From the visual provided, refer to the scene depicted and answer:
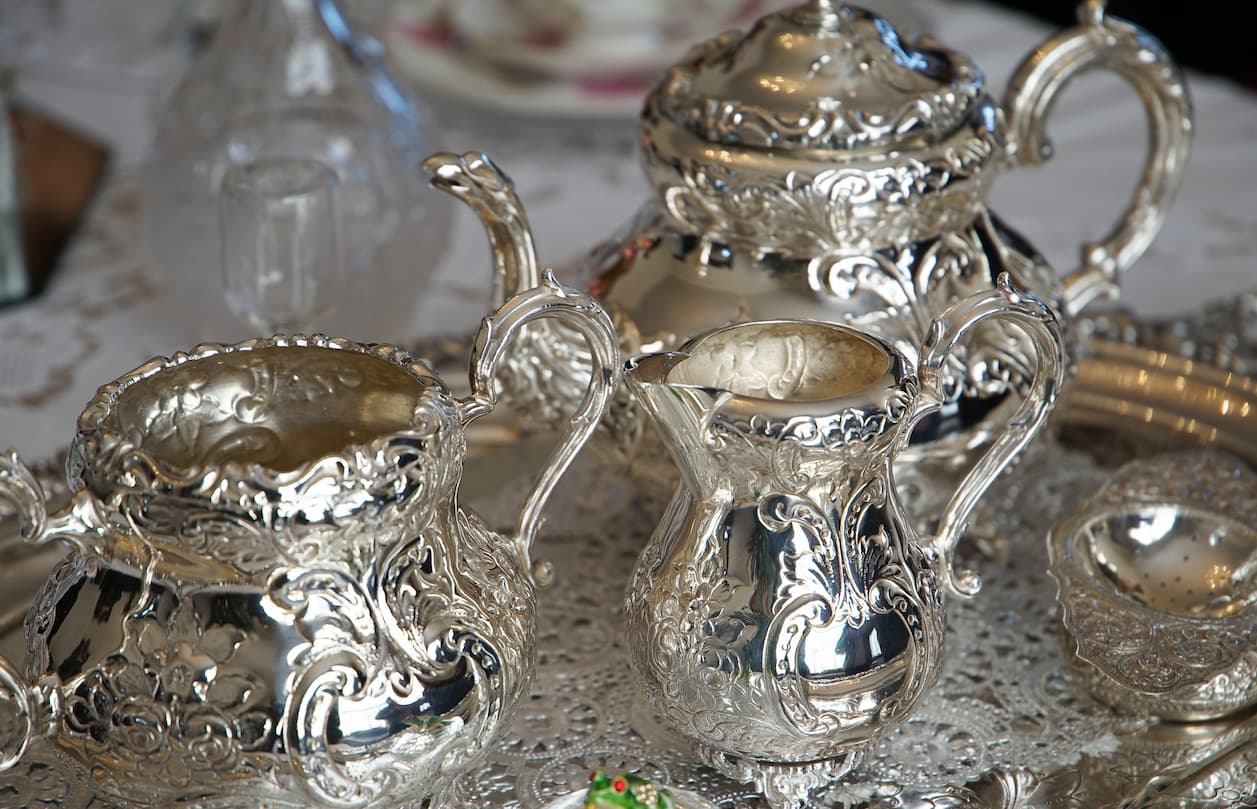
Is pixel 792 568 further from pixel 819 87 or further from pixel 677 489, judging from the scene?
pixel 819 87

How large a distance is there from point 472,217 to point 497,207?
2.37ft

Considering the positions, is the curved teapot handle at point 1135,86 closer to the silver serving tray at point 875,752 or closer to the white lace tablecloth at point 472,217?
the silver serving tray at point 875,752

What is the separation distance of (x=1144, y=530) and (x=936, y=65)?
0.29m

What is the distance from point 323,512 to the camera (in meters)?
0.55

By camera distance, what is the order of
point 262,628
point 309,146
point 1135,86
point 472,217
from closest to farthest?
point 262,628 < point 1135,86 < point 309,146 < point 472,217

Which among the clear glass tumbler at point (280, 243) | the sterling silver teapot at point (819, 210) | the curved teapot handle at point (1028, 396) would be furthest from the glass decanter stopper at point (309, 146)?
the curved teapot handle at point (1028, 396)

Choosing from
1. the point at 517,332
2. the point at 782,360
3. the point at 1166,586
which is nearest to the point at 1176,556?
the point at 1166,586

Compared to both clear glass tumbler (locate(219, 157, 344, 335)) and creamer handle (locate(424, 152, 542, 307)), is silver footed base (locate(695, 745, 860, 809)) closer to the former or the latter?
creamer handle (locate(424, 152, 542, 307))

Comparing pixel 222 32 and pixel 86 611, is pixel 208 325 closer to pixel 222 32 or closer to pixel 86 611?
pixel 222 32

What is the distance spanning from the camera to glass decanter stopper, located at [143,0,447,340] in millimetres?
1086

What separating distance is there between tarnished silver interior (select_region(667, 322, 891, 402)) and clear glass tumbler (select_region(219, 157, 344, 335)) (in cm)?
43

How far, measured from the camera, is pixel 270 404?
65 centimetres

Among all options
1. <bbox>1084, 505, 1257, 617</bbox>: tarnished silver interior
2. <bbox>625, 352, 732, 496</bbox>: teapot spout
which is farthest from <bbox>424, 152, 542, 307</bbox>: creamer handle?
<bbox>1084, 505, 1257, 617</bbox>: tarnished silver interior

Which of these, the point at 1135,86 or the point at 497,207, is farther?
the point at 1135,86
